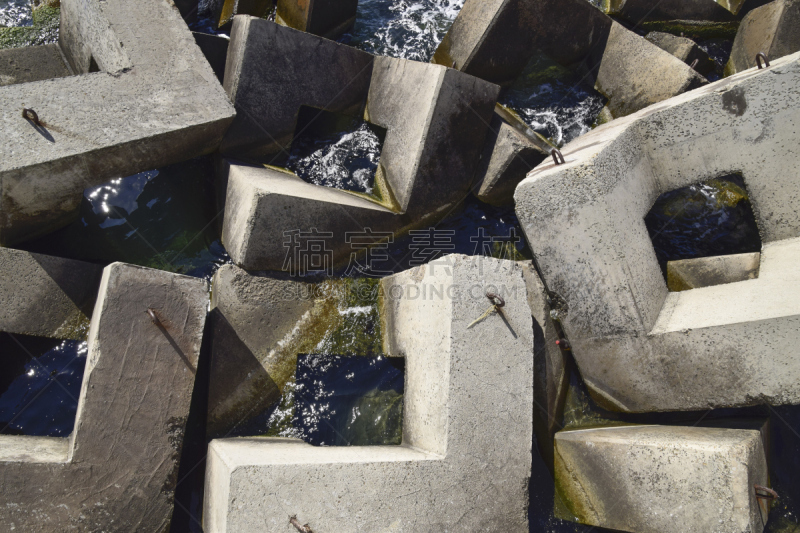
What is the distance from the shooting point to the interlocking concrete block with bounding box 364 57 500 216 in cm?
415

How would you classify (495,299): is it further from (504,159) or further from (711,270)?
(711,270)

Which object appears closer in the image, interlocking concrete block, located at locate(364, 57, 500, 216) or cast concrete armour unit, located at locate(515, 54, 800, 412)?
cast concrete armour unit, located at locate(515, 54, 800, 412)

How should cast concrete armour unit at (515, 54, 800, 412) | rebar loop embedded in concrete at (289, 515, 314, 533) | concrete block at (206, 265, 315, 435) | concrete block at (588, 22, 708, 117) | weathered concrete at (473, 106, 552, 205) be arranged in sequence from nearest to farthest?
rebar loop embedded in concrete at (289, 515, 314, 533) → cast concrete armour unit at (515, 54, 800, 412) → concrete block at (206, 265, 315, 435) → weathered concrete at (473, 106, 552, 205) → concrete block at (588, 22, 708, 117)

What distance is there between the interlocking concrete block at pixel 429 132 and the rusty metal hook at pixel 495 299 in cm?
132

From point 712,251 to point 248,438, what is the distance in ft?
13.8

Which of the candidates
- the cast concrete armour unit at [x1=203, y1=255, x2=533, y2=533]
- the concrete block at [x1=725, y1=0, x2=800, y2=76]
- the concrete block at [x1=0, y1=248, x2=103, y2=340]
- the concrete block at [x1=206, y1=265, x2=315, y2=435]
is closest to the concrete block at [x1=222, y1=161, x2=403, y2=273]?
the concrete block at [x1=206, y1=265, x2=315, y2=435]

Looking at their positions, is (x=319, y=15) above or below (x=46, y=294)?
above

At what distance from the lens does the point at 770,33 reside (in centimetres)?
473

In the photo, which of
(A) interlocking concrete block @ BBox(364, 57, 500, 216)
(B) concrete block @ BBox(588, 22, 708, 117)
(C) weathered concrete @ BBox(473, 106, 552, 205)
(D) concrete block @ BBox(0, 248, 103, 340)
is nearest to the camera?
(D) concrete block @ BBox(0, 248, 103, 340)

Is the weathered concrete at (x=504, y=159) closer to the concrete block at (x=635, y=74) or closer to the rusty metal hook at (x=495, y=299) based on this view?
the concrete block at (x=635, y=74)

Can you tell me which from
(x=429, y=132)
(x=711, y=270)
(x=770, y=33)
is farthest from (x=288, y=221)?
(x=770, y=33)

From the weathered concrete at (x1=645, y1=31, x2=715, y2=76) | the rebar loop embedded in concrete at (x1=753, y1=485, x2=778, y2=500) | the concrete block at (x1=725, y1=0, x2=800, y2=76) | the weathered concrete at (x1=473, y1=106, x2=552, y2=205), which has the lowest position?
the rebar loop embedded in concrete at (x1=753, y1=485, x2=778, y2=500)

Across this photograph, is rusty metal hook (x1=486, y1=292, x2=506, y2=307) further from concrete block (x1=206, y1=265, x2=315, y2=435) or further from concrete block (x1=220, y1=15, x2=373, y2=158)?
concrete block (x1=220, y1=15, x2=373, y2=158)

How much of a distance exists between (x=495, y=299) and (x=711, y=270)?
199 centimetres
